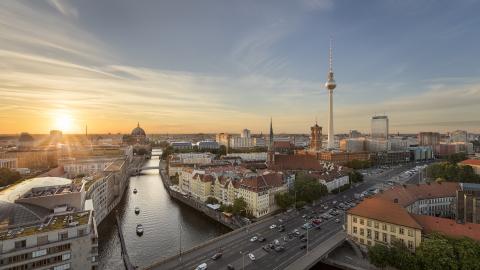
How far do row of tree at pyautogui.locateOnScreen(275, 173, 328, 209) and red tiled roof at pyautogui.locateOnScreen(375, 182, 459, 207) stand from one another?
44.8 ft

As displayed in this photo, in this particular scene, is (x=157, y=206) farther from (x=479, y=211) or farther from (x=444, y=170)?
(x=444, y=170)

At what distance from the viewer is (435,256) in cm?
2445

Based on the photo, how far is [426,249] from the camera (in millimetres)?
25250

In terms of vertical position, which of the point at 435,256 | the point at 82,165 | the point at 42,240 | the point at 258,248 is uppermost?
the point at 82,165

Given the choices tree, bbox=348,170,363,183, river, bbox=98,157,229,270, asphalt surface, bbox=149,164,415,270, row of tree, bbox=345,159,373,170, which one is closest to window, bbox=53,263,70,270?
asphalt surface, bbox=149,164,415,270

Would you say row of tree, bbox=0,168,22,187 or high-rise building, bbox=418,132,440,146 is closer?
row of tree, bbox=0,168,22,187

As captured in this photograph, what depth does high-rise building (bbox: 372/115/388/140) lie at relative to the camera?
560 feet

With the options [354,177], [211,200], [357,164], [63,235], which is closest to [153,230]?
[211,200]

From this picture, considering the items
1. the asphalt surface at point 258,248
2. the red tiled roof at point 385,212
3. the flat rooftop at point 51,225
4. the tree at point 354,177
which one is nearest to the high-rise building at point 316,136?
the tree at point 354,177

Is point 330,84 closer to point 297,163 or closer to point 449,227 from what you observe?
point 297,163

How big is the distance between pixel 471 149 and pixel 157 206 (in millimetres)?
186537

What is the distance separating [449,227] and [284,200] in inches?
956

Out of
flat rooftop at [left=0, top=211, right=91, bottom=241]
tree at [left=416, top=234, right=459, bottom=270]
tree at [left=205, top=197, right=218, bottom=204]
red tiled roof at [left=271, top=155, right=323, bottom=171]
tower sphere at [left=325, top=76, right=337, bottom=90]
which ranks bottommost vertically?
tree at [left=205, top=197, right=218, bottom=204]

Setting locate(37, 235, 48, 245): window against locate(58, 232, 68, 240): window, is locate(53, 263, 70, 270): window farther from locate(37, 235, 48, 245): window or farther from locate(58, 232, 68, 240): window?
locate(37, 235, 48, 245): window
